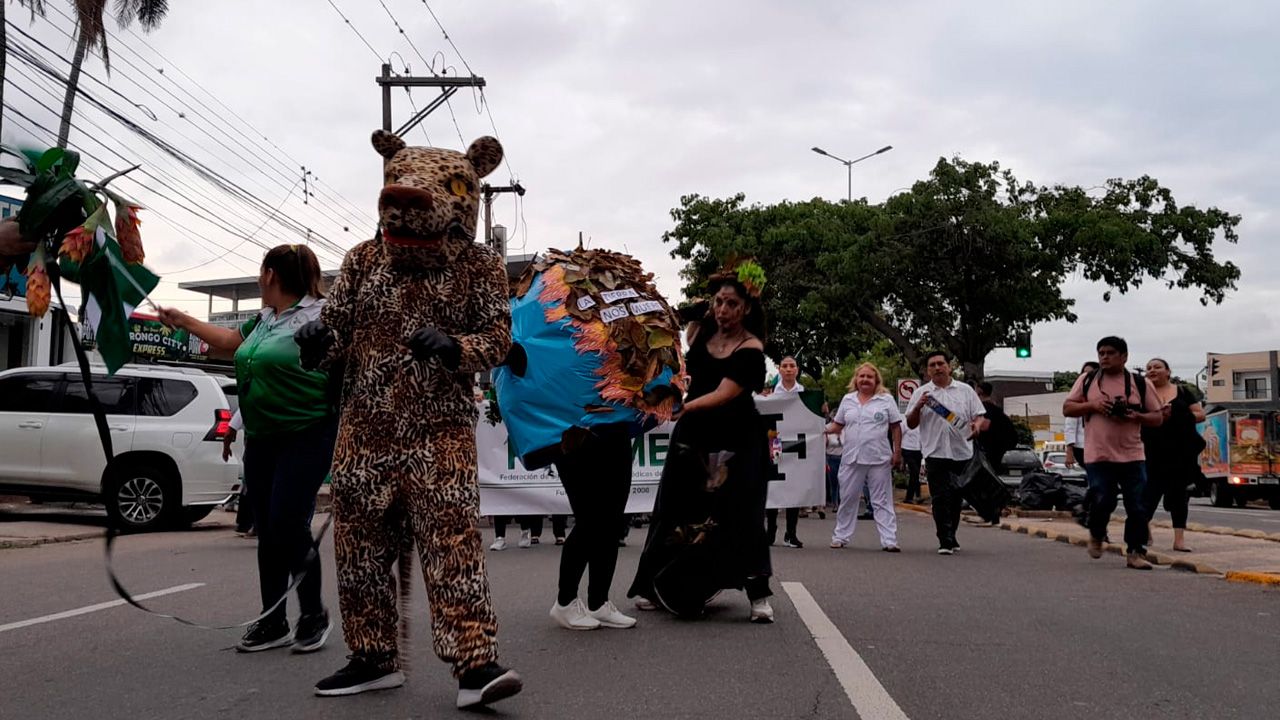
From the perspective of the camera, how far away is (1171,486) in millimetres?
10961

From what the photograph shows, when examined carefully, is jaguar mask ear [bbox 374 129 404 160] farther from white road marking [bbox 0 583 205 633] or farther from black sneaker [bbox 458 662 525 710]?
white road marking [bbox 0 583 205 633]

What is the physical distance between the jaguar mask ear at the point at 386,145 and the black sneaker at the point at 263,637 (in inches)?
87.8

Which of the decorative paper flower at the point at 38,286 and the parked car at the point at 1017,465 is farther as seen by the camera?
the parked car at the point at 1017,465

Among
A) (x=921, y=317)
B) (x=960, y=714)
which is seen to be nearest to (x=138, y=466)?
(x=960, y=714)

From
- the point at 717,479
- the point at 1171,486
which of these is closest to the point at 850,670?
the point at 717,479

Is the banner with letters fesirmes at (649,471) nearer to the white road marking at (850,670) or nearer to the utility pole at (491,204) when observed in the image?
the white road marking at (850,670)

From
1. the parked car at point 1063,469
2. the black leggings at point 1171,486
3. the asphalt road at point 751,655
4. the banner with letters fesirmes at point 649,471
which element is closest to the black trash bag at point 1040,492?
the parked car at point 1063,469

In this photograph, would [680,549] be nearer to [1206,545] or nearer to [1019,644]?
[1019,644]

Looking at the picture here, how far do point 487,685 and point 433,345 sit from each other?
3.75ft

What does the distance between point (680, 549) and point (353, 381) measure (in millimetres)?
2551

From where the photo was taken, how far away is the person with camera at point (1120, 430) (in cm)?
928

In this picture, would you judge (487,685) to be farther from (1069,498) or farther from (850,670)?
(1069,498)

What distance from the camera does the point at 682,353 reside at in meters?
6.27

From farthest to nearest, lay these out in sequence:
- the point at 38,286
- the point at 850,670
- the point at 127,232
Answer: the point at 850,670 < the point at 127,232 < the point at 38,286
